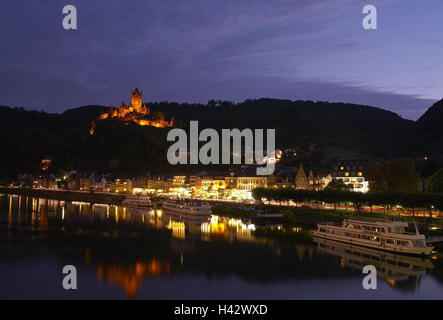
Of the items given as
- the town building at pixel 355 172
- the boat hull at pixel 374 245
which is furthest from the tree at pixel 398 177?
the boat hull at pixel 374 245

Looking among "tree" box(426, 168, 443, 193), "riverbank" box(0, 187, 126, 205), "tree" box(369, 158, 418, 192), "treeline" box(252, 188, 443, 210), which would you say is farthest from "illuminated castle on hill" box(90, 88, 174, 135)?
"tree" box(426, 168, 443, 193)

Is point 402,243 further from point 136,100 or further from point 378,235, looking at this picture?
point 136,100

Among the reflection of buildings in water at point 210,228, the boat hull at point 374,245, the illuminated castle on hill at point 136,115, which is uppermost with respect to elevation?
the illuminated castle on hill at point 136,115

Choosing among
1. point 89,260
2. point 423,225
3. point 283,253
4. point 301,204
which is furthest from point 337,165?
point 89,260

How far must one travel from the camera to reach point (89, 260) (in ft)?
97.1

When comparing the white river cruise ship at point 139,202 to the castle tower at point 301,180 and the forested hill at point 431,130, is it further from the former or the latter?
the forested hill at point 431,130

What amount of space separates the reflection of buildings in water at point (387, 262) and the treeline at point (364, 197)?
33.1 ft

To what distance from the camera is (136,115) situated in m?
147

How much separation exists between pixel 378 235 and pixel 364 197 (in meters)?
13.4

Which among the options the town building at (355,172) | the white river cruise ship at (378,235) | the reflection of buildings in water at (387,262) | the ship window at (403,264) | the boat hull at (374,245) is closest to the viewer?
the reflection of buildings in water at (387,262)

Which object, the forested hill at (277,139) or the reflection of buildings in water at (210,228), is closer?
the reflection of buildings in water at (210,228)

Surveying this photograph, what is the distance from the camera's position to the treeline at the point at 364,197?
39.6m

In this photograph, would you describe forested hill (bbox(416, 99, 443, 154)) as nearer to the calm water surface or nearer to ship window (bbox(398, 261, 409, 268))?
the calm water surface
